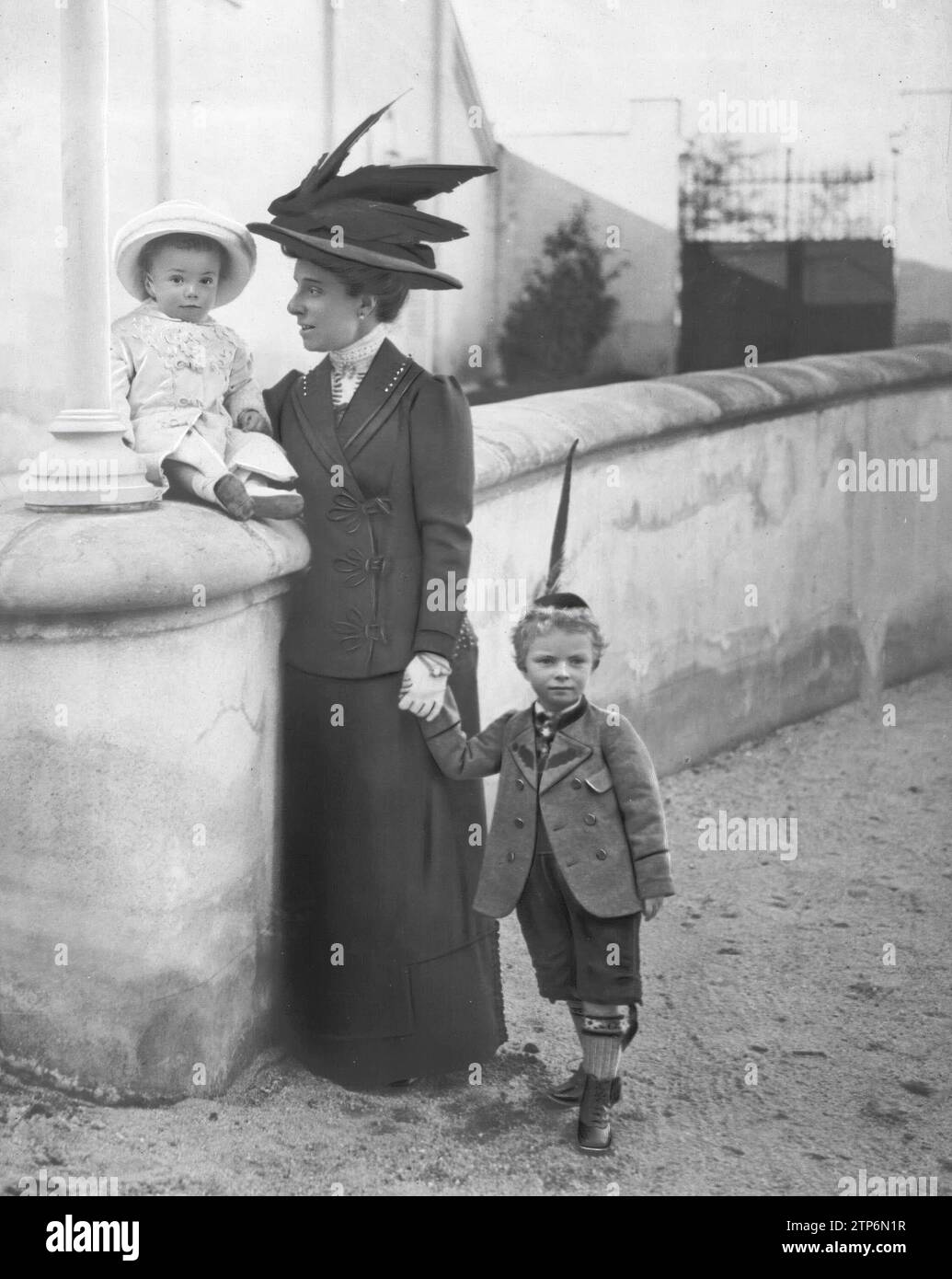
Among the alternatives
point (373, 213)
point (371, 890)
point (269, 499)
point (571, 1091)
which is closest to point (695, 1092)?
point (571, 1091)

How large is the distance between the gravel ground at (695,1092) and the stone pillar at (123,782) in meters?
0.13

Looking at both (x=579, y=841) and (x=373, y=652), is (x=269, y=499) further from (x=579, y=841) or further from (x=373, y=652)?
(x=579, y=841)

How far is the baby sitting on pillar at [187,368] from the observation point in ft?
10.1

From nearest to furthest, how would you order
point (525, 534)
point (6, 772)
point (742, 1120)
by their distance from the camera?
point (6, 772)
point (742, 1120)
point (525, 534)

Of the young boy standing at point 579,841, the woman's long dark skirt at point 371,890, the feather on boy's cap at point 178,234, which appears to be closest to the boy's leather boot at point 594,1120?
the young boy standing at point 579,841

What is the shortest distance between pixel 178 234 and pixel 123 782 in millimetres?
1021

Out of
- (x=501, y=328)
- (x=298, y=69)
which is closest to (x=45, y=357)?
(x=298, y=69)

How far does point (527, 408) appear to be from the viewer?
4.39 metres

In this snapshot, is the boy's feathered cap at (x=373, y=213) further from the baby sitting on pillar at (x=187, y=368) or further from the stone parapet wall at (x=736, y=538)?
the stone parapet wall at (x=736, y=538)

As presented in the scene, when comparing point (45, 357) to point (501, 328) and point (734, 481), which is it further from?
point (734, 481)

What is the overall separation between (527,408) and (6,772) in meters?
1.94

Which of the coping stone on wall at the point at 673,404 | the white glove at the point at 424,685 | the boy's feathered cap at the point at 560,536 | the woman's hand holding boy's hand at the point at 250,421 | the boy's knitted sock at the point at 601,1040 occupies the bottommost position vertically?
the boy's knitted sock at the point at 601,1040

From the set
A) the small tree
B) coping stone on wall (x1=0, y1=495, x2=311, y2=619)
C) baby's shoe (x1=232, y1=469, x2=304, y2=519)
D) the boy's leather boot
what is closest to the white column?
coping stone on wall (x1=0, y1=495, x2=311, y2=619)

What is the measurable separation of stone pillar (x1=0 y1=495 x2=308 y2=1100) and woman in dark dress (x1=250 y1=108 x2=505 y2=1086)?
0.61ft
